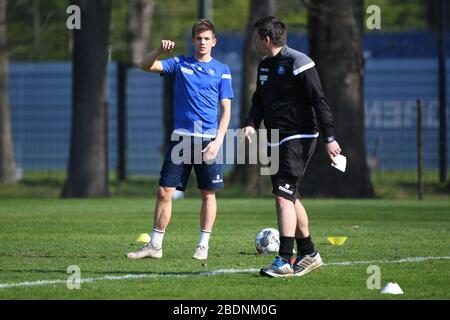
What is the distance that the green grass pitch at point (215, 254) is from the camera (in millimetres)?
8578

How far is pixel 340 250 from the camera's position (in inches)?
461

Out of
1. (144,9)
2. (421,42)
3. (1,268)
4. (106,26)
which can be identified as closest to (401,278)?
(1,268)

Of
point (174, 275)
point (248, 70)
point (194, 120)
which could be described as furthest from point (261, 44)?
point (248, 70)

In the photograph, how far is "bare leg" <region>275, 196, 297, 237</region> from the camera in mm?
9500

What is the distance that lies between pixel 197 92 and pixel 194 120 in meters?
0.28

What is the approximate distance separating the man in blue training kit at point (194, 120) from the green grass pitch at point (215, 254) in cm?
43

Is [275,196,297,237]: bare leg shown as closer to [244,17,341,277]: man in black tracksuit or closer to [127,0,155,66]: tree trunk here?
[244,17,341,277]: man in black tracksuit

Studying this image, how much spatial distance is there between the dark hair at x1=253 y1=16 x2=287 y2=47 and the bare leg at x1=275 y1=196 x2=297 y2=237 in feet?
4.44

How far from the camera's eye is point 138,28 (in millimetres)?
45781

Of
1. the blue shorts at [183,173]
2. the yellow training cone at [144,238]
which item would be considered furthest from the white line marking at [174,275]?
the yellow training cone at [144,238]

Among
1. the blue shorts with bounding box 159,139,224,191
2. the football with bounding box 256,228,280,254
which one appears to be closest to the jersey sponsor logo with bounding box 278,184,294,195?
the blue shorts with bounding box 159,139,224,191

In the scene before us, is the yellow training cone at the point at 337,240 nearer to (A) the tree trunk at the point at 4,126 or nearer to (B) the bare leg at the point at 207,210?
(B) the bare leg at the point at 207,210

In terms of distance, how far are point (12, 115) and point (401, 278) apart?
27.9 m

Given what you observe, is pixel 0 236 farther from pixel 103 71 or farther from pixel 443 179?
pixel 443 179
